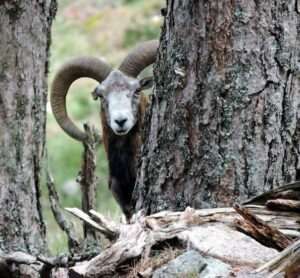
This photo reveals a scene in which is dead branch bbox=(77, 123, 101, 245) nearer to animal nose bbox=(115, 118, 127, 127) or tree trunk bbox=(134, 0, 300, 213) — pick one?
animal nose bbox=(115, 118, 127, 127)

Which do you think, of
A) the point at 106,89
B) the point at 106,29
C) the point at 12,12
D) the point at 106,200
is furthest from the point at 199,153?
the point at 106,29

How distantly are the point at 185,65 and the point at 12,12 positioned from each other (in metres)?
2.50

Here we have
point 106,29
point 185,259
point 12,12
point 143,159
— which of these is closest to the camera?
point 185,259

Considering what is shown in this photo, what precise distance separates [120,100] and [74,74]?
2.89 feet

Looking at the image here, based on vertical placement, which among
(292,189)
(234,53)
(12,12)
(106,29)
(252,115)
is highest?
(106,29)

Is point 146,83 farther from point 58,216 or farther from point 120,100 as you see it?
point 58,216

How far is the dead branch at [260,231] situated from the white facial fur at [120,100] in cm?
518

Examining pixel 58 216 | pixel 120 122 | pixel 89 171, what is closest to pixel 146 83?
pixel 120 122

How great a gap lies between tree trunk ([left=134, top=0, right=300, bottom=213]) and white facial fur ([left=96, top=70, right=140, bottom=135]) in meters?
4.23

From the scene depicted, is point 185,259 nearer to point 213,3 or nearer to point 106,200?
point 213,3

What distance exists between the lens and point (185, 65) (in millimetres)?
5480

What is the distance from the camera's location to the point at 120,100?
33.3 ft

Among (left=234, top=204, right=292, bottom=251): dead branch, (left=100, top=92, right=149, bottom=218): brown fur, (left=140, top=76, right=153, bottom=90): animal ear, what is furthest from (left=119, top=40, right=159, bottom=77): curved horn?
(left=234, top=204, right=292, bottom=251): dead branch

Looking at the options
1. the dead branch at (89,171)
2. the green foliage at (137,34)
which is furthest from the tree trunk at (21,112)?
the green foliage at (137,34)
